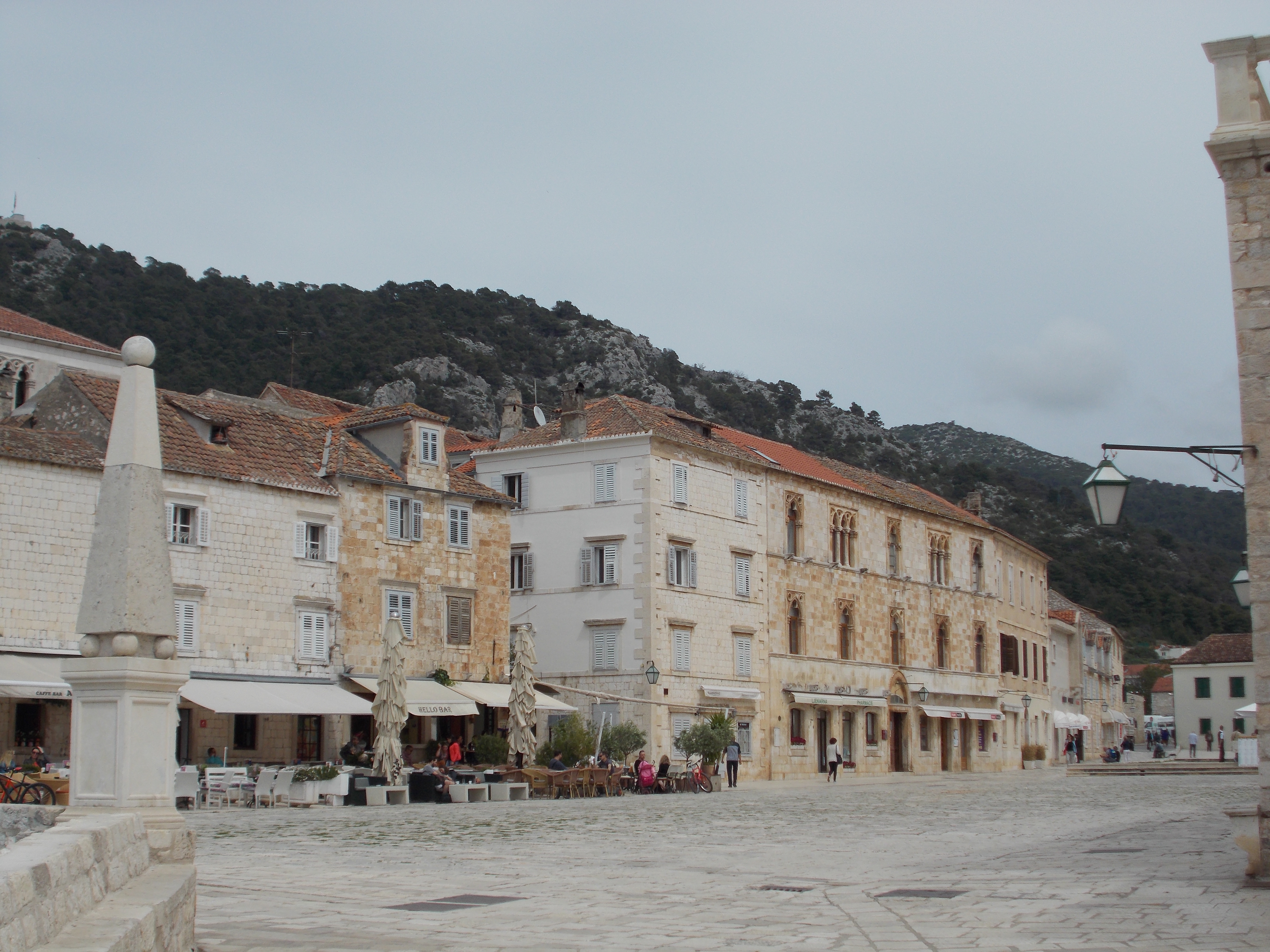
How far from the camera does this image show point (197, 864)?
556 inches

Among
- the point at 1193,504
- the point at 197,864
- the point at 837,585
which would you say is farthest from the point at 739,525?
the point at 1193,504

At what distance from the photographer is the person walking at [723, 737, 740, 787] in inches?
1470

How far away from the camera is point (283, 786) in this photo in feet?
87.0

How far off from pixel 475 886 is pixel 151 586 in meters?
4.52

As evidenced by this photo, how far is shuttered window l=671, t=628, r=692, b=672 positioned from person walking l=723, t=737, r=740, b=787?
338 centimetres

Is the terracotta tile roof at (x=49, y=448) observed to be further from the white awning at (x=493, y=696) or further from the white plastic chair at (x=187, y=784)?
the white awning at (x=493, y=696)

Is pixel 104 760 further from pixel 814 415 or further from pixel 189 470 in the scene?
pixel 814 415

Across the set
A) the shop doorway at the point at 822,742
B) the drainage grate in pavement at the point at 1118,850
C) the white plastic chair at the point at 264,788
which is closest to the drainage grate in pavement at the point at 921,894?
the drainage grate in pavement at the point at 1118,850

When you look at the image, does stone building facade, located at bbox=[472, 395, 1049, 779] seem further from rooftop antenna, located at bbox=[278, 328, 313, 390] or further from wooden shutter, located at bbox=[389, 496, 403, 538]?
rooftop antenna, located at bbox=[278, 328, 313, 390]

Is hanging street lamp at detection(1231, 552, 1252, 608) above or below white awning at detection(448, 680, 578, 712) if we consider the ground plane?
above

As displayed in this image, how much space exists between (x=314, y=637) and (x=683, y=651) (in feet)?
39.9

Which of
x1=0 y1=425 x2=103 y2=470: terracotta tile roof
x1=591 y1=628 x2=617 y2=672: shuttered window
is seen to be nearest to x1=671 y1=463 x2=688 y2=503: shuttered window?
x1=591 y1=628 x2=617 y2=672: shuttered window

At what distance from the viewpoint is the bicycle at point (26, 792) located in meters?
18.7

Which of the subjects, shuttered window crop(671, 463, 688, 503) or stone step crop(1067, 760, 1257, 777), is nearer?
shuttered window crop(671, 463, 688, 503)
